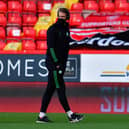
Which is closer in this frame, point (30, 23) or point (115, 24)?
point (115, 24)

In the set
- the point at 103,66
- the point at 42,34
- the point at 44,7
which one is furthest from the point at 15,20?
the point at 103,66

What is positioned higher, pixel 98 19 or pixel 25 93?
pixel 98 19

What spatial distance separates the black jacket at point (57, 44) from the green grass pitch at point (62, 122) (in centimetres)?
75

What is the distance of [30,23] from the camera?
35.8 ft

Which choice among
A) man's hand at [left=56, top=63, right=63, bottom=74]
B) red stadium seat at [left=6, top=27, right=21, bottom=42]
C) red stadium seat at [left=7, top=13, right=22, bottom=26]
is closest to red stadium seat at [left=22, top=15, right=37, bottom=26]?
red stadium seat at [left=7, top=13, right=22, bottom=26]

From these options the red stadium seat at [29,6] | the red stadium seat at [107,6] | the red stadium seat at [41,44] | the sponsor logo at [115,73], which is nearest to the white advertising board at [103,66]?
the sponsor logo at [115,73]

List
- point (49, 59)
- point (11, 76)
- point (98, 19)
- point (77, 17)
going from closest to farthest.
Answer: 1. point (49, 59)
2. point (11, 76)
3. point (98, 19)
4. point (77, 17)

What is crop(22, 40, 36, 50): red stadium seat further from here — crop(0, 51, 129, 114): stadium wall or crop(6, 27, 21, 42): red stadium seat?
crop(0, 51, 129, 114): stadium wall

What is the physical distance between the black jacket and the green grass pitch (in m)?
0.75

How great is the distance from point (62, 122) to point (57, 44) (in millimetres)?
1022

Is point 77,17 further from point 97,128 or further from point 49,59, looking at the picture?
point 97,128

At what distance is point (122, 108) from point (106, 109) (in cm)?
25

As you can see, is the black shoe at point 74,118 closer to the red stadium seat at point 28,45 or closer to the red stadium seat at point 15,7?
the red stadium seat at point 28,45

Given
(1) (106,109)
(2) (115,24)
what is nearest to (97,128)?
(1) (106,109)
